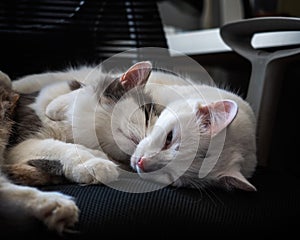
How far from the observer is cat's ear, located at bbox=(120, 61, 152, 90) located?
3.25 feet

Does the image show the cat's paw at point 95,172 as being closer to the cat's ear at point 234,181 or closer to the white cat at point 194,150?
the white cat at point 194,150

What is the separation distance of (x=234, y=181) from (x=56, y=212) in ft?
1.20

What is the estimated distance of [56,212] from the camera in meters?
0.73

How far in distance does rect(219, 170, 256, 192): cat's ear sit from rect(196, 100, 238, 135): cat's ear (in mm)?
86

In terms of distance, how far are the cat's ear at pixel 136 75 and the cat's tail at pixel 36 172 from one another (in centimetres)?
22

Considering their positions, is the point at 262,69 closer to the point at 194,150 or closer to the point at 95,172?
the point at 194,150

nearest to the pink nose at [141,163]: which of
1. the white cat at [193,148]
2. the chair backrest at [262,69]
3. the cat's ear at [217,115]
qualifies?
the white cat at [193,148]

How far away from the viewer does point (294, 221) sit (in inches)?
34.9

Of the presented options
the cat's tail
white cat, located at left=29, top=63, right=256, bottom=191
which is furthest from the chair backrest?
the cat's tail

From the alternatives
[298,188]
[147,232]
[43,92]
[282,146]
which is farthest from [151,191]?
[282,146]

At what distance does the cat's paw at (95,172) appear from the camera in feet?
2.95

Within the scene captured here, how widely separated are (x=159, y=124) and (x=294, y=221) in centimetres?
31

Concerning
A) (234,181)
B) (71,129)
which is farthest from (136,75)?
(234,181)

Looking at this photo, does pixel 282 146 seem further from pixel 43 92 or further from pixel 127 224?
pixel 127 224
